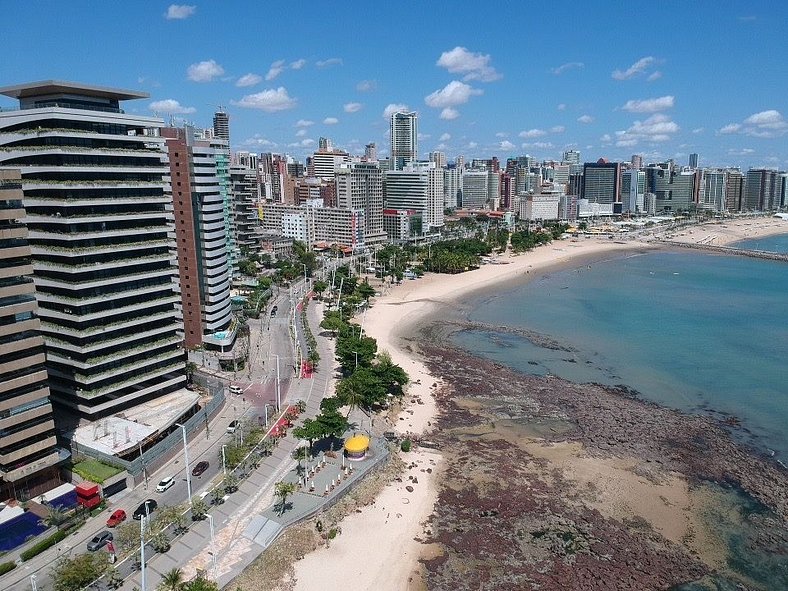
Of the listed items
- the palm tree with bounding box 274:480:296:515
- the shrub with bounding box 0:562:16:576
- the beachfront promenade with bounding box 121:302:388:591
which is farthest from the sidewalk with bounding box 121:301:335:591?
the shrub with bounding box 0:562:16:576

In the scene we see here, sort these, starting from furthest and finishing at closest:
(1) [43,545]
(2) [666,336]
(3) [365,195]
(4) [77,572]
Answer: (3) [365,195]
(2) [666,336]
(1) [43,545]
(4) [77,572]

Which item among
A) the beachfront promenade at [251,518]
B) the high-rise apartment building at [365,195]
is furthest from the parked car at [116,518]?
the high-rise apartment building at [365,195]

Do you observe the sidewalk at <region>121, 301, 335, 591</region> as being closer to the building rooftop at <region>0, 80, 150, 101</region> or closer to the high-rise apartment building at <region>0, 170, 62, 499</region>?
the high-rise apartment building at <region>0, 170, 62, 499</region>

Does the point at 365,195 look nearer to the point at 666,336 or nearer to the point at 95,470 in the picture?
the point at 666,336

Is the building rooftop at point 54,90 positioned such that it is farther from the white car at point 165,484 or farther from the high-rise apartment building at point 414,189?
the high-rise apartment building at point 414,189

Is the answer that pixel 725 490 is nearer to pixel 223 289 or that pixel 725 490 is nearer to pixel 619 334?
pixel 619 334

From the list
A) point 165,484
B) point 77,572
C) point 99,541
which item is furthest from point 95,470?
point 77,572
